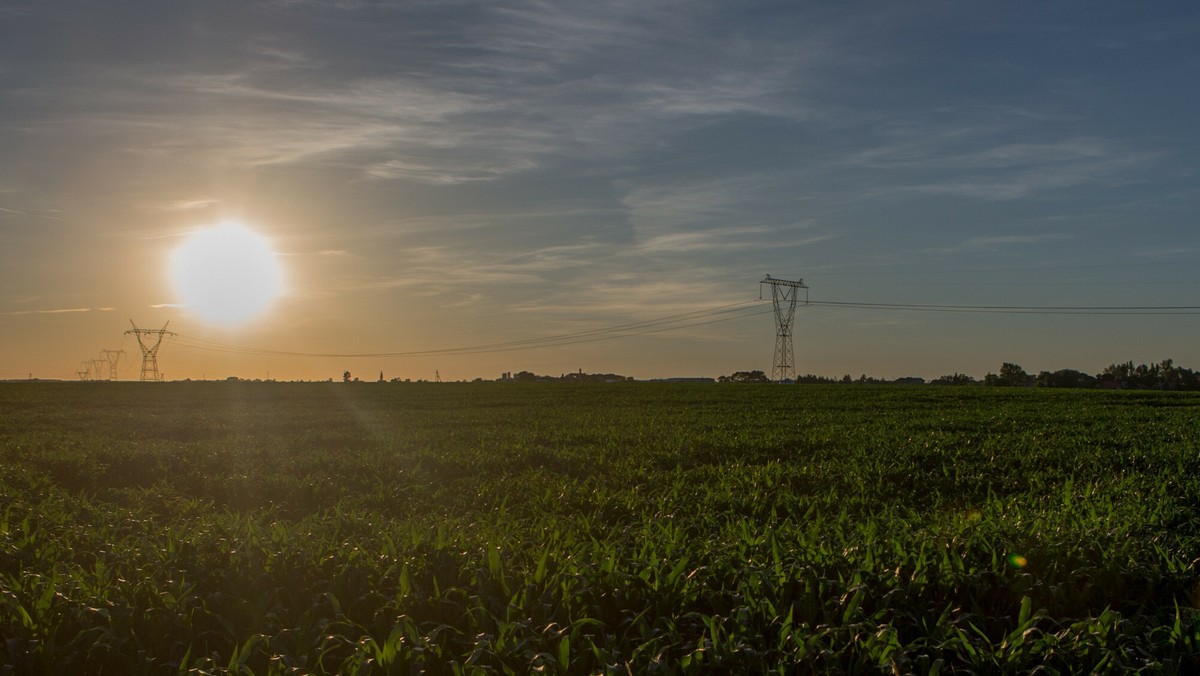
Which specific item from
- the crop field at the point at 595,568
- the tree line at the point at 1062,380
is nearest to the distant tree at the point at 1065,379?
the tree line at the point at 1062,380

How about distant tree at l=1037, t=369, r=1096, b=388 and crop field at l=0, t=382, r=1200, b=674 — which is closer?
crop field at l=0, t=382, r=1200, b=674

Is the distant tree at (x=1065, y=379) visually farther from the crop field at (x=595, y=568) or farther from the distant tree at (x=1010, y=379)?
the crop field at (x=595, y=568)

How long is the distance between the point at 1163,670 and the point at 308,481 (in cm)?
1106

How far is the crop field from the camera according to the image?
5.00m

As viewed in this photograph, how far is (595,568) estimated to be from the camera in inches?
239

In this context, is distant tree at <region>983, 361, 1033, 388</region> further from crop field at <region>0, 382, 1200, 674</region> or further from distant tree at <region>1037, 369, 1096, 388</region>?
crop field at <region>0, 382, 1200, 674</region>

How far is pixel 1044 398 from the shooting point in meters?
42.8

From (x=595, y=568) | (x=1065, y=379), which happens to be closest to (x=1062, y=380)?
(x=1065, y=379)

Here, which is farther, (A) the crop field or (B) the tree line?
(B) the tree line

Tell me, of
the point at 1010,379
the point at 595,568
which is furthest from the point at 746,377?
the point at 595,568

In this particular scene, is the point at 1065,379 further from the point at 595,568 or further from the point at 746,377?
the point at 595,568

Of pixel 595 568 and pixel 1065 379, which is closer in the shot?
pixel 595 568

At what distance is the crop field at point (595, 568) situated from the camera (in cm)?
500

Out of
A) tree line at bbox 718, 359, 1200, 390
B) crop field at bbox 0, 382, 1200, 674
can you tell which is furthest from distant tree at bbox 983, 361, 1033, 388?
crop field at bbox 0, 382, 1200, 674
